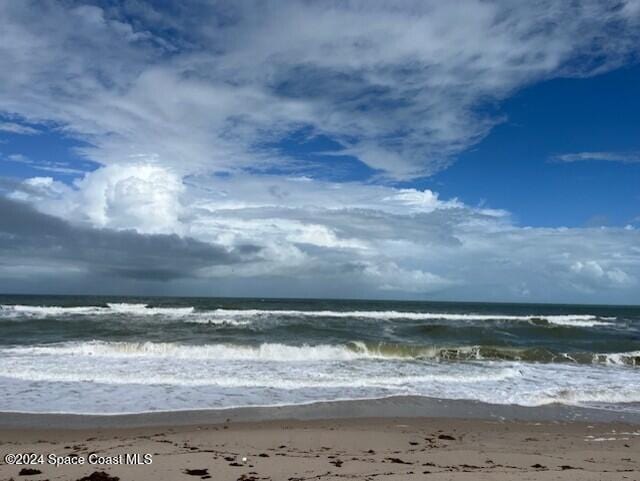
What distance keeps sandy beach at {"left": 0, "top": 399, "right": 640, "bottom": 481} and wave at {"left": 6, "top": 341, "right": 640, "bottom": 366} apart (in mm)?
8274

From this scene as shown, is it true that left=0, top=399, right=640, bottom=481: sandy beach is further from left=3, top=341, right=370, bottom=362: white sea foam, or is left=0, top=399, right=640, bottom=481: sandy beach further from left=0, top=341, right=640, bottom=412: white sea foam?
left=3, top=341, right=370, bottom=362: white sea foam

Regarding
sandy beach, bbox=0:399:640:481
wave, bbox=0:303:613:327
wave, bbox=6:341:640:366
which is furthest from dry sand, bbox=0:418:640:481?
wave, bbox=0:303:613:327

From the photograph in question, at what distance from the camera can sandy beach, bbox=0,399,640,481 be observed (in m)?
5.89

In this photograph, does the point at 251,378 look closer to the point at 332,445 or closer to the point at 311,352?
the point at 332,445

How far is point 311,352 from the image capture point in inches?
765

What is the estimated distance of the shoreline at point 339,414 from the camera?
8797 mm

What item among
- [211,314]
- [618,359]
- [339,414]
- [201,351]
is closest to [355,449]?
[339,414]

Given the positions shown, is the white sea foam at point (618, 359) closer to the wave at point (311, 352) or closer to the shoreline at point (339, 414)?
the wave at point (311, 352)

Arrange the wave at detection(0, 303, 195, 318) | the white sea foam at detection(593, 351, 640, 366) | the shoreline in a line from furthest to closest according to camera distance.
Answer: the wave at detection(0, 303, 195, 318) < the white sea foam at detection(593, 351, 640, 366) < the shoreline

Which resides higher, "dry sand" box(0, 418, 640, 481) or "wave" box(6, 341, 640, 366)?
"dry sand" box(0, 418, 640, 481)

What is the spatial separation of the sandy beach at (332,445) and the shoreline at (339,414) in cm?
4

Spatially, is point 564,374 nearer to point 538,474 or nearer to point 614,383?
point 614,383

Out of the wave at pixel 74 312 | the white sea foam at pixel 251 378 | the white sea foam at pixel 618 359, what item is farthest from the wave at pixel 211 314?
the white sea foam at pixel 618 359

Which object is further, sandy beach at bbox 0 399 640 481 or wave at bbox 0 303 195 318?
wave at bbox 0 303 195 318
